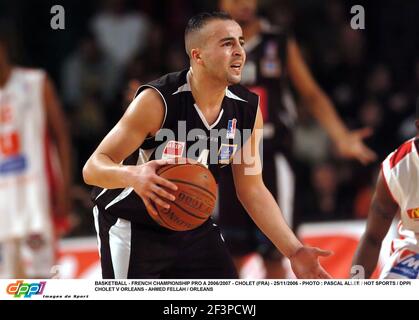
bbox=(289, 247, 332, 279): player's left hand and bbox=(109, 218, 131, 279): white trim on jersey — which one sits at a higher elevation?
bbox=(109, 218, 131, 279): white trim on jersey

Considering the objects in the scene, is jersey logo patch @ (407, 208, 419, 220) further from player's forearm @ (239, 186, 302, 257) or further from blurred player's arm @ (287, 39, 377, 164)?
blurred player's arm @ (287, 39, 377, 164)

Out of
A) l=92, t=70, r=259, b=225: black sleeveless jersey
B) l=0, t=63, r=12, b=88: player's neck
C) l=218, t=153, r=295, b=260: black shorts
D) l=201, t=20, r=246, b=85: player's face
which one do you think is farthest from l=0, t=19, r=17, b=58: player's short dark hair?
l=201, t=20, r=246, b=85: player's face

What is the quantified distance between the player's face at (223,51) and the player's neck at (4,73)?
90.1 inches

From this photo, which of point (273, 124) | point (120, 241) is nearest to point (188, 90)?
point (120, 241)

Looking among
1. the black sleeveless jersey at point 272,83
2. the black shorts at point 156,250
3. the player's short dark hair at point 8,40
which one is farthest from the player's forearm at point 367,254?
the player's short dark hair at point 8,40

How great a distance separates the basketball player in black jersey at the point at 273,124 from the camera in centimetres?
579

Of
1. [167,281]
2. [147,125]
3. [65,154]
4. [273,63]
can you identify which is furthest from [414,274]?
[65,154]

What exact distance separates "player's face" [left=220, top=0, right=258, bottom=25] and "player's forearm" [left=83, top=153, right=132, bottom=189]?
1694mm

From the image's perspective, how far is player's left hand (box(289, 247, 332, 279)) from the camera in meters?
4.25

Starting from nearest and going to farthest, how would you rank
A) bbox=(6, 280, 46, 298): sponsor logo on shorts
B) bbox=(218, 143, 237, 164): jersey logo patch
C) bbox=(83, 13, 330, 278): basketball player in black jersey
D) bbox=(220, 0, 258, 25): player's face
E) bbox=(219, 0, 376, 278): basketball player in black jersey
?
bbox=(83, 13, 330, 278): basketball player in black jersey, bbox=(218, 143, 237, 164): jersey logo patch, bbox=(6, 280, 46, 298): sponsor logo on shorts, bbox=(220, 0, 258, 25): player's face, bbox=(219, 0, 376, 278): basketball player in black jersey

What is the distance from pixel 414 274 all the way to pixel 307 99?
72.3 inches

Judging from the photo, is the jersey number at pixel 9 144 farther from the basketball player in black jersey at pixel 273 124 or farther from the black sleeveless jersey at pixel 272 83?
the black sleeveless jersey at pixel 272 83

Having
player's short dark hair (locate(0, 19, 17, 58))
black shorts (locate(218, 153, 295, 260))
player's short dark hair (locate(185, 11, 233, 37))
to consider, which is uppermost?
player's short dark hair (locate(185, 11, 233, 37))

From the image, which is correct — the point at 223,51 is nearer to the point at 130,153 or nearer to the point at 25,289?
the point at 130,153
